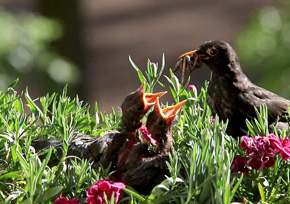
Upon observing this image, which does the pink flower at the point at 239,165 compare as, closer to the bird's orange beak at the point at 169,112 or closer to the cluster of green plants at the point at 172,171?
the cluster of green plants at the point at 172,171

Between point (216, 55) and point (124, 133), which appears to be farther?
point (216, 55)

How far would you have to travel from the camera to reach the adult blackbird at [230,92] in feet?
8.39

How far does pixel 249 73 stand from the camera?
31.8ft

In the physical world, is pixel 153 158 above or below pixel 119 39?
above

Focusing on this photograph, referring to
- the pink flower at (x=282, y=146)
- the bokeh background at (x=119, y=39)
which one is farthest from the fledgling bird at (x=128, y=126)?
the bokeh background at (x=119, y=39)

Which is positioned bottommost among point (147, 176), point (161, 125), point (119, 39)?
point (119, 39)

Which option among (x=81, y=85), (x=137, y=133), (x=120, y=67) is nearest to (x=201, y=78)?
(x=120, y=67)

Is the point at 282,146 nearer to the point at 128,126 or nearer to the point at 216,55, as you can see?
the point at 128,126

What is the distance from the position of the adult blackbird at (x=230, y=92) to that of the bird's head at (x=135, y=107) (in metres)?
0.62

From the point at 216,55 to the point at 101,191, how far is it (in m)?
1.06

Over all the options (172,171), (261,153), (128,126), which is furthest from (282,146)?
(128,126)

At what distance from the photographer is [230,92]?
2.67m

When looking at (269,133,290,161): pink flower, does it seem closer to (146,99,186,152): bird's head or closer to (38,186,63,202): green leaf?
(146,99,186,152): bird's head

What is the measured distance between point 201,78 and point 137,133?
791 centimetres
